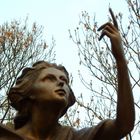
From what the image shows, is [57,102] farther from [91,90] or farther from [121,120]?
[91,90]

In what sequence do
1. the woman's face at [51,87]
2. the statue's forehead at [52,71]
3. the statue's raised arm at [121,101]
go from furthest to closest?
the statue's forehead at [52,71] → the woman's face at [51,87] → the statue's raised arm at [121,101]

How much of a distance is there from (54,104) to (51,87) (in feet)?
0.39

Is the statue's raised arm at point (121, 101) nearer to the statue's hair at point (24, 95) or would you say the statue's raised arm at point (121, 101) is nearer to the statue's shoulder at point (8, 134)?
the statue's hair at point (24, 95)

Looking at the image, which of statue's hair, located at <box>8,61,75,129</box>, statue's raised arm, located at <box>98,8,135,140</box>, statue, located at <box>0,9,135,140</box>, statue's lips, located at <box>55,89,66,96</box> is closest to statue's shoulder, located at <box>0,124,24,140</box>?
statue, located at <box>0,9,135,140</box>

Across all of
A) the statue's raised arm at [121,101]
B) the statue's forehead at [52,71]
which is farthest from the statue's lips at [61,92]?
the statue's raised arm at [121,101]

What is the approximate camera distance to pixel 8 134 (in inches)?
118

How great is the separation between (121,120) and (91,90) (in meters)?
6.28

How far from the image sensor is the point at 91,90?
902 cm

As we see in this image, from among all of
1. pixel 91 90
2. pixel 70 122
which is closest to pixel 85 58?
pixel 91 90

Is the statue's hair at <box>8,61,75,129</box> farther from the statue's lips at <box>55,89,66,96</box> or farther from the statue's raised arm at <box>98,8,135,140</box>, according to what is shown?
the statue's raised arm at <box>98,8,135,140</box>

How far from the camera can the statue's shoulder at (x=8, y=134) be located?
2963 mm

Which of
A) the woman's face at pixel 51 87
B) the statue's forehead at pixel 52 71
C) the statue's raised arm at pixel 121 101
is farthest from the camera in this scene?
the statue's forehead at pixel 52 71

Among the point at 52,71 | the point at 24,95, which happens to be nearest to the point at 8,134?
the point at 24,95

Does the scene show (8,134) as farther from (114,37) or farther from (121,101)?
(114,37)
